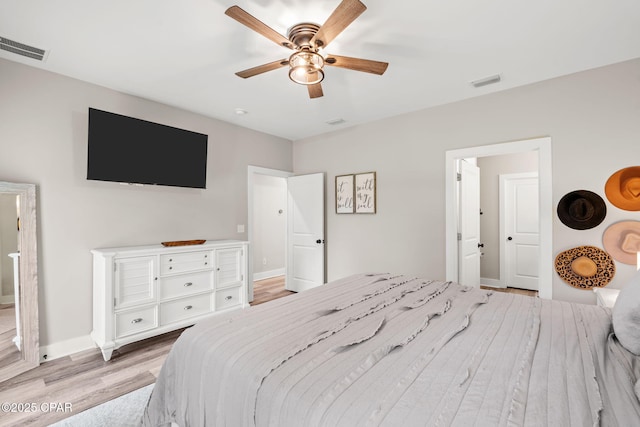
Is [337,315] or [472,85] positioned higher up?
[472,85]

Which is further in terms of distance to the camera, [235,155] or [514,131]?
[235,155]

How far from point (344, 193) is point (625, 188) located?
9.63 ft

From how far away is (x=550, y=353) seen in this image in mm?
1175

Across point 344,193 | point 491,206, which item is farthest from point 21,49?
point 491,206

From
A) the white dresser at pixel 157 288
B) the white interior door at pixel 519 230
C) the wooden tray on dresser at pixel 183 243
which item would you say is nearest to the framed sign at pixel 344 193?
the white dresser at pixel 157 288

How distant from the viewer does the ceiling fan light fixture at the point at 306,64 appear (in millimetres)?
1970

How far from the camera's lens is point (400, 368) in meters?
1.08

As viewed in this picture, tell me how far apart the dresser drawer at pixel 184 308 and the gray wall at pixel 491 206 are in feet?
14.8

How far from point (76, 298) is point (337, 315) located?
2728 millimetres

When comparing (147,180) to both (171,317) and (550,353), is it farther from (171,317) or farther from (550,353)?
(550,353)

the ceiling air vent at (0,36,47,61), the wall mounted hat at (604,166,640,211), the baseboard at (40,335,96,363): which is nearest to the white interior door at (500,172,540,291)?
the wall mounted hat at (604,166,640,211)

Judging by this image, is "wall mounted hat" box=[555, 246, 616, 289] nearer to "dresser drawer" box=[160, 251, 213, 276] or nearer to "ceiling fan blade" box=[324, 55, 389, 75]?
"ceiling fan blade" box=[324, 55, 389, 75]

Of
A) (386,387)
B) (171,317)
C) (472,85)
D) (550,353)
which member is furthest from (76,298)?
(472,85)

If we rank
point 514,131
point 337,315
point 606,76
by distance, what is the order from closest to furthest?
point 337,315
point 606,76
point 514,131
